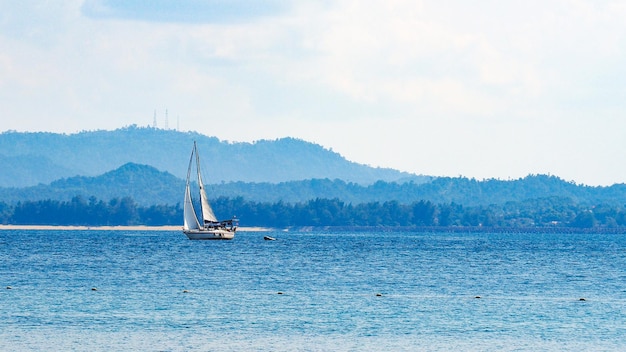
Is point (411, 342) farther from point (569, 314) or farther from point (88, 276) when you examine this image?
point (88, 276)

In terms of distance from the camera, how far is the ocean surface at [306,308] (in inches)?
2322

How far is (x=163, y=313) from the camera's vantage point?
7025cm

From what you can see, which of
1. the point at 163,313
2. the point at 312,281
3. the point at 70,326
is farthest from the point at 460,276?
the point at 70,326

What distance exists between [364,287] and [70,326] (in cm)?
3640

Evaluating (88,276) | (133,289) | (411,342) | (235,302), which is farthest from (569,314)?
(88,276)

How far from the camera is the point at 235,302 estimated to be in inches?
3103

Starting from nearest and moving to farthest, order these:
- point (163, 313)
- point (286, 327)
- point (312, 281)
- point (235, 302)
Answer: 1. point (286, 327)
2. point (163, 313)
3. point (235, 302)
4. point (312, 281)

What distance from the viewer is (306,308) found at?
247 feet

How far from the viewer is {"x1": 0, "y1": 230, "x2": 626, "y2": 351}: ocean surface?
58969mm

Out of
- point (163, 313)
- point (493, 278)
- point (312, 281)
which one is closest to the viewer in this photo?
point (163, 313)

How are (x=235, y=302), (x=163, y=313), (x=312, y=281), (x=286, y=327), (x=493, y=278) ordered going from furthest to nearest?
(x=493, y=278)
(x=312, y=281)
(x=235, y=302)
(x=163, y=313)
(x=286, y=327)

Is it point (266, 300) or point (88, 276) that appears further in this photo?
point (88, 276)

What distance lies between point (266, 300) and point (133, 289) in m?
13.9

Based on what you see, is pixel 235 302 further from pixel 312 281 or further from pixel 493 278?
pixel 493 278
